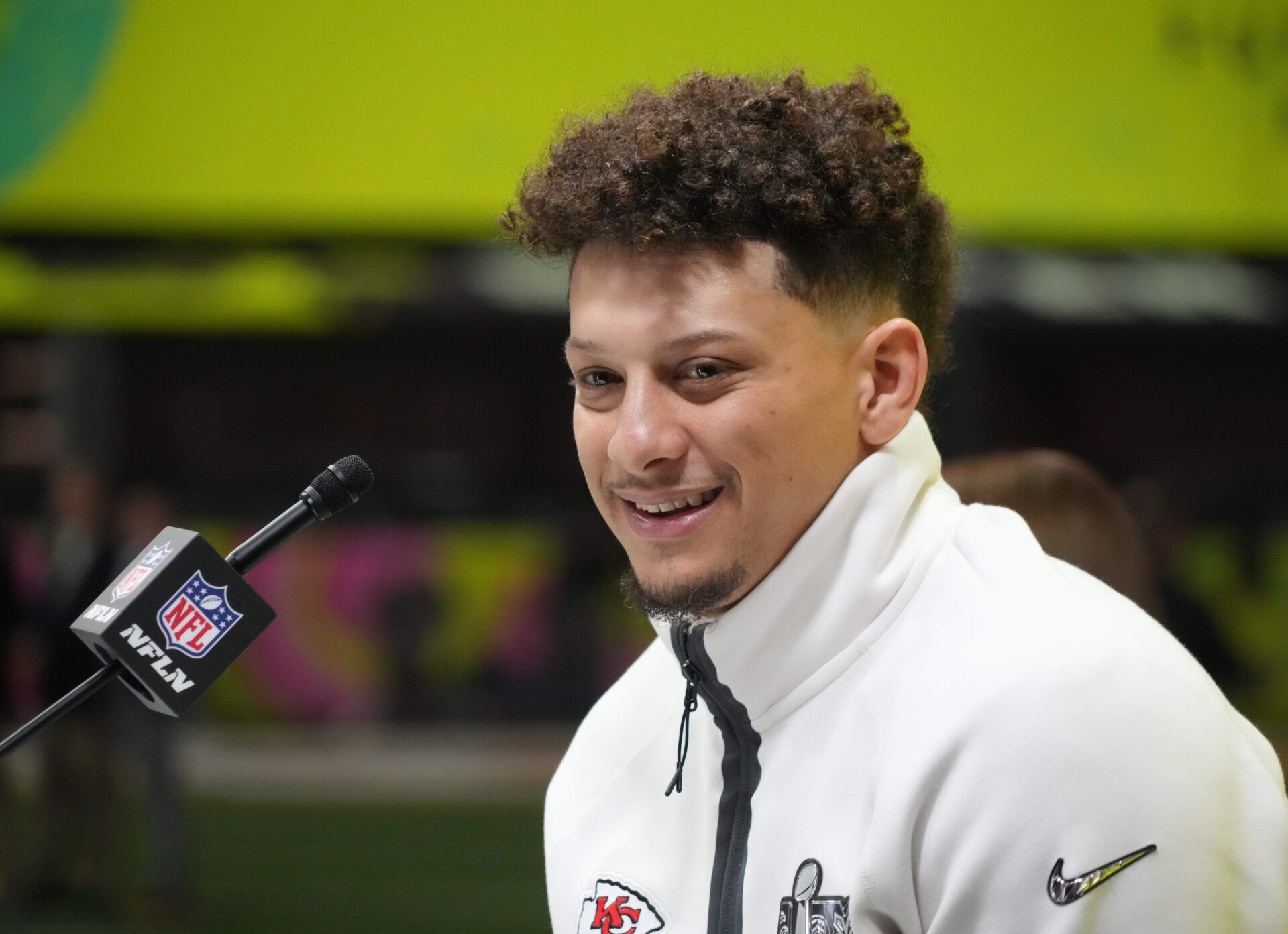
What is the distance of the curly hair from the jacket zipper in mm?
379

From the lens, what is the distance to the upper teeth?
1.43 metres

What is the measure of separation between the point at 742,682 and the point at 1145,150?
14.2 feet

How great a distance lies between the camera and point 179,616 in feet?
4.48

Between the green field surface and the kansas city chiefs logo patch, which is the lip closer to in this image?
the kansas city chiefs logo patch

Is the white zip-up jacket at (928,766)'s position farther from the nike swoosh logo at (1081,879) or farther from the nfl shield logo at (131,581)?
the nfl shield logo at (131,581)

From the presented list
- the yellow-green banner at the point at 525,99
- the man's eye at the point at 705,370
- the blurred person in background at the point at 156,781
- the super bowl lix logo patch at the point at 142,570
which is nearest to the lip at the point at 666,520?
the man's eye at the point at 705,370

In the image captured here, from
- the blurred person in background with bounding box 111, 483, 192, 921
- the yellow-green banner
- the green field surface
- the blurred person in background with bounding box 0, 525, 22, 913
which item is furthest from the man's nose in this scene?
the blurred person in background with bounding box 0, 525, 22, 913

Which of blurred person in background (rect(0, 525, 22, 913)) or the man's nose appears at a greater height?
blurred person in background (rect(0, 525, 22, 913))

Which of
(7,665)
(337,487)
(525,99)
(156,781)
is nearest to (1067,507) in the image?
(337,487)

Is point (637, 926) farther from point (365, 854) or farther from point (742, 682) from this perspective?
point (365, 854)

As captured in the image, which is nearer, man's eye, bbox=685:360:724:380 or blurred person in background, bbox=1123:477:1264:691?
man's eye, bbox=685:360:724:380

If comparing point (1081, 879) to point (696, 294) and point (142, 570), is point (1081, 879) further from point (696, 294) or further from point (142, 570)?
point (142, 570)

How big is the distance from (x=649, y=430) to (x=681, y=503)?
0.09 metres

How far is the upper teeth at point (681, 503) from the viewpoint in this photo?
1.43 m
